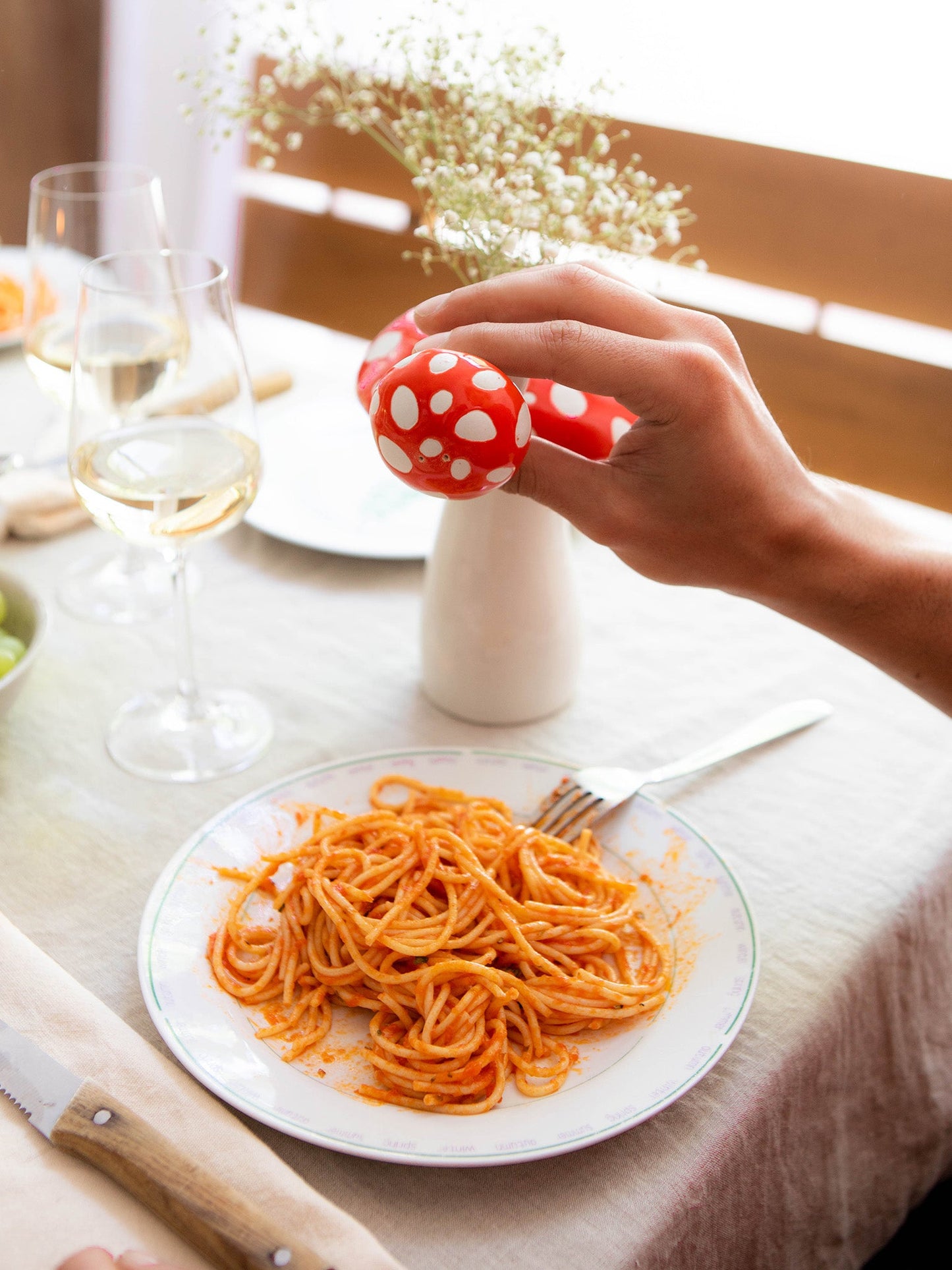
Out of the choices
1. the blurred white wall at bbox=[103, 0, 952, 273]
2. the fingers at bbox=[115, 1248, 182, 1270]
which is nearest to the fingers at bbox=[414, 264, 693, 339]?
the fingers at bbox=[115, 1248, 182, 1270]

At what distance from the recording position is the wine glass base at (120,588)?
3.61 ft

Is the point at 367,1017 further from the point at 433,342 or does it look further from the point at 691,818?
the point at 433,342

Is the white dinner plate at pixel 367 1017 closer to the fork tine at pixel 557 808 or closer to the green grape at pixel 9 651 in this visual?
the fork tine at pixel 557 808

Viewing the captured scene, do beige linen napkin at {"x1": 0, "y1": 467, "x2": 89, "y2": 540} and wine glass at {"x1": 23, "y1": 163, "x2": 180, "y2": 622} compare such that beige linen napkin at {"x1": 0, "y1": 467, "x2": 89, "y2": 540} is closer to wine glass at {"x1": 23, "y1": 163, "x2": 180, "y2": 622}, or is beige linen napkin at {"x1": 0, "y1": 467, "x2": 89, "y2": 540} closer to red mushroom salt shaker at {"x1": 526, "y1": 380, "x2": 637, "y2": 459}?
wine glass at {"x1": 23, "y1": 163, "x2": 180, "y2": 622}

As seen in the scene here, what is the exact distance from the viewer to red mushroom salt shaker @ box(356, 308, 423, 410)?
2.76ft

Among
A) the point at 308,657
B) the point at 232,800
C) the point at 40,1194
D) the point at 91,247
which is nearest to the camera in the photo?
the point at 40,1194

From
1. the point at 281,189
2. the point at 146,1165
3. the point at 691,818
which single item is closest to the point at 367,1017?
the point at 146,1165

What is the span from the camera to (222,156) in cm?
340

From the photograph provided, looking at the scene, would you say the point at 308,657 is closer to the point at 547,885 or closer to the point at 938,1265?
the point at 547,885

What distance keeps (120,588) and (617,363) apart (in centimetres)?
64

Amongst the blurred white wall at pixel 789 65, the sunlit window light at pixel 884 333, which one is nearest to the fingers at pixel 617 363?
the sunlit window light at pixel 884 333

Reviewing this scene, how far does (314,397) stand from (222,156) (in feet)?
7.47

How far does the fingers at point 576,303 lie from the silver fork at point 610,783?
1.04ft

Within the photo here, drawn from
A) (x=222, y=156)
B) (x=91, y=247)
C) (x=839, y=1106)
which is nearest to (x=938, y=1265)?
(x=839, y=1106)
